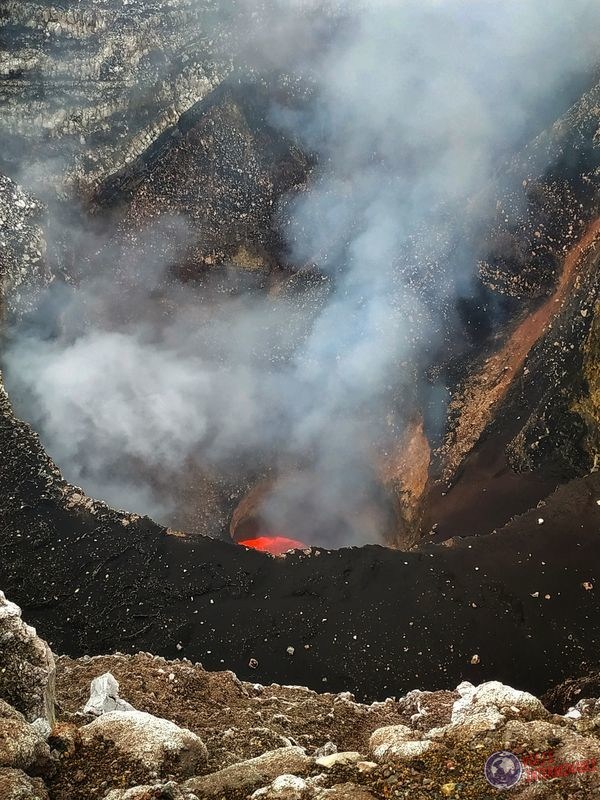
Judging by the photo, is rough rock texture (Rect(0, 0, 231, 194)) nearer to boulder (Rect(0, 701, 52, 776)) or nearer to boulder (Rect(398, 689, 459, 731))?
boulder (Rect(0, 701, 52, 776))

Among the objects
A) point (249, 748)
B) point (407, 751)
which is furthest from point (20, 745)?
point (407, 751)

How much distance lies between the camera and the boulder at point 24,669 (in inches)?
280

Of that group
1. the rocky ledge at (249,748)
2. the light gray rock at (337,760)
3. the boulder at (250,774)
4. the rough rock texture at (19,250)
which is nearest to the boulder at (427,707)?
the rocky ledge at (249,748)

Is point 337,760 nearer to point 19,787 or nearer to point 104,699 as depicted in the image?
point 19,787

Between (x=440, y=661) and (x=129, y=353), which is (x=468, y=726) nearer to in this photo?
(x=440, y=661)

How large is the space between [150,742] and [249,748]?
4.75ft

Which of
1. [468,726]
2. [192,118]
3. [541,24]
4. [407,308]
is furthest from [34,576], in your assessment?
[541,24]

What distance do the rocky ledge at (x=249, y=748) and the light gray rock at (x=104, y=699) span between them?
0.06ft

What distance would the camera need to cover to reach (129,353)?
1933 centimetres

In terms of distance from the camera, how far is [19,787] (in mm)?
5617

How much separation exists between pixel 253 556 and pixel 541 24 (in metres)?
16.4

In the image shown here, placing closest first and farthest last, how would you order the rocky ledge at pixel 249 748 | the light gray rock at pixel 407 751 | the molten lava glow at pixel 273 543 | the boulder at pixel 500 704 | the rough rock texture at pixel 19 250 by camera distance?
the rocky ledge at pixel 249 748 < the light gray rock at pixel 407 751 < the boulder at pixel 500 704 < the rough rock texture at pixel 19 250 < the molten lava glow at pixel 273 543

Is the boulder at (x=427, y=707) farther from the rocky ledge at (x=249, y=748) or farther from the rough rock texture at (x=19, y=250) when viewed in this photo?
the rough rock texture at (x=19, y=250)

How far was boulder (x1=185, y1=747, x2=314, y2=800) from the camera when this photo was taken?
617cm
